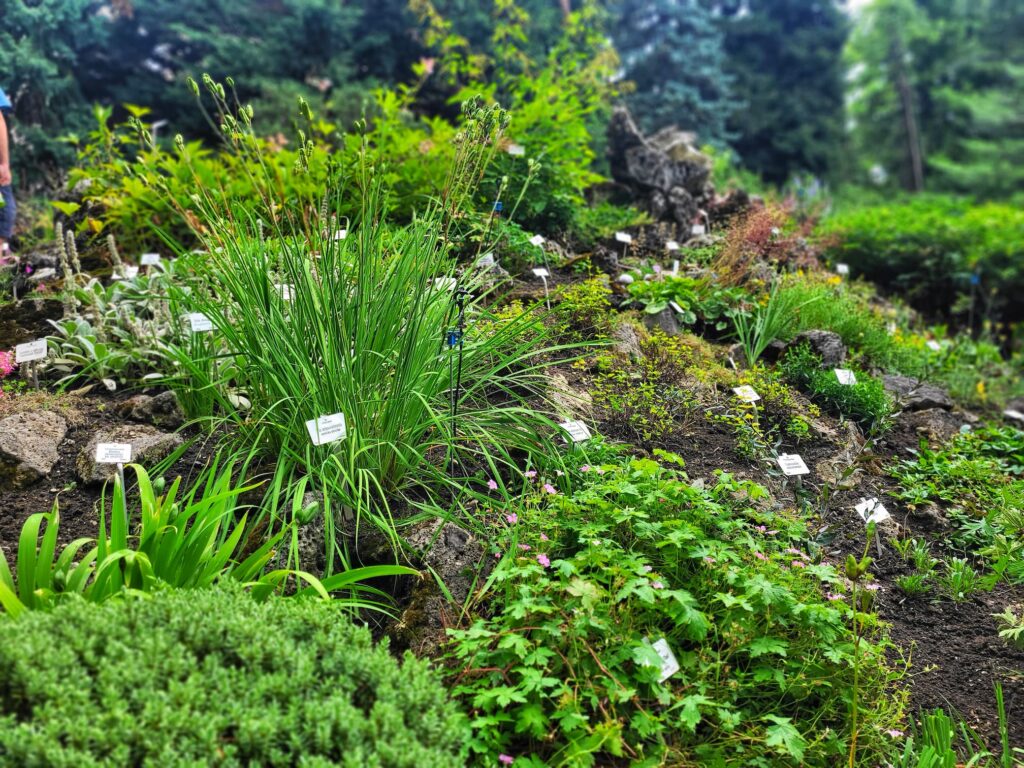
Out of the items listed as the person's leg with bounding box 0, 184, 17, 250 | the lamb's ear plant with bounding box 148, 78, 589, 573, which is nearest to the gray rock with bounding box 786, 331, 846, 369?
the lamb's ear plant with bounding box 148, 78, 589, 573

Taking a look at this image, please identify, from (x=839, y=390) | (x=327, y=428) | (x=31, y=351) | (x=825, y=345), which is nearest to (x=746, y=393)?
(x=839, y=390)

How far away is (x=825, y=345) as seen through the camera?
457cm

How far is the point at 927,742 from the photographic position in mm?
2273

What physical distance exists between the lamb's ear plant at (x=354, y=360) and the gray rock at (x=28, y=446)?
0.64 meters

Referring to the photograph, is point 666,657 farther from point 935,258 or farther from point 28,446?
point 935,258

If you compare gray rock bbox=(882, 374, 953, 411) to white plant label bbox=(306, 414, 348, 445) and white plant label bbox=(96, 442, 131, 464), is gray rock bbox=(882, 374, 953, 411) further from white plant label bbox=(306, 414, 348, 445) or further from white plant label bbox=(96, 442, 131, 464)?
white plant label bbox=(96, 442, 131, 464)

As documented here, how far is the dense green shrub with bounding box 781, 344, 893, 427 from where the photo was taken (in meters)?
4.10

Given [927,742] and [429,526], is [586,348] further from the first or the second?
[927,742]

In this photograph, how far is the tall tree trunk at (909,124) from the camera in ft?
49.5

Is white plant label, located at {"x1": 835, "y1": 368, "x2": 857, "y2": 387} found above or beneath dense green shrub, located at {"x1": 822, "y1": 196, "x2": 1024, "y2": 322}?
A: above

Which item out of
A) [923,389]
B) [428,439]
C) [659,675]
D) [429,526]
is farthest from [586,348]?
[923,389]

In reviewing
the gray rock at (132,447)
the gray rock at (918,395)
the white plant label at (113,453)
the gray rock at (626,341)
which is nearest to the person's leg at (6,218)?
the gray rock at (132,447)

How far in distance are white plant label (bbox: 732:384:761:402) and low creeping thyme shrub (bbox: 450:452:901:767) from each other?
1023mm

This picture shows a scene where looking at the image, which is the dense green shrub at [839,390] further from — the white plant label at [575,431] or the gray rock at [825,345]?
the white plant label at [575,431]
